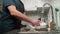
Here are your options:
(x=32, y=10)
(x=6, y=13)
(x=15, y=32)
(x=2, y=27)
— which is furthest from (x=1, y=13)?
(x=32, y=10)

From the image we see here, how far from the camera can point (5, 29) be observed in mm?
1744

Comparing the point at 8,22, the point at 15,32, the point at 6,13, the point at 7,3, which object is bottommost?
the point at 15,32

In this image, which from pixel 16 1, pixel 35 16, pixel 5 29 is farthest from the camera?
pixel 35 16

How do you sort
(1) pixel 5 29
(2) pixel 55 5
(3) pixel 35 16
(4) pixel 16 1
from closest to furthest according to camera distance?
1. (1) pixel 5 29
2. (4) pixel 16 1
3. (2) pixel 55 5
4. (3) pixel 35 16

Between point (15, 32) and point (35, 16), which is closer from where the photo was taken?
point (15, 32)

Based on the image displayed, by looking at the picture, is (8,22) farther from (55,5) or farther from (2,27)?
(55,5)

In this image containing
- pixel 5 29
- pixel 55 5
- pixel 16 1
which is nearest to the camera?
pixel 5 29

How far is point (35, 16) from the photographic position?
119 inches

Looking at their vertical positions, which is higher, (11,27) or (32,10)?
(32,10)

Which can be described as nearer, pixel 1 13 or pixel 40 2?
pixel 1 13

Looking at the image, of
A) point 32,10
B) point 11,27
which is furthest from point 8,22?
point 32,10

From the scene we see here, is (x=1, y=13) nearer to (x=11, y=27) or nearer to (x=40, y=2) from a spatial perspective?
(x=11, y=27)

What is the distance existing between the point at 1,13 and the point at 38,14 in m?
1.32

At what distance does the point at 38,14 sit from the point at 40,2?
Answer: 0.29m
